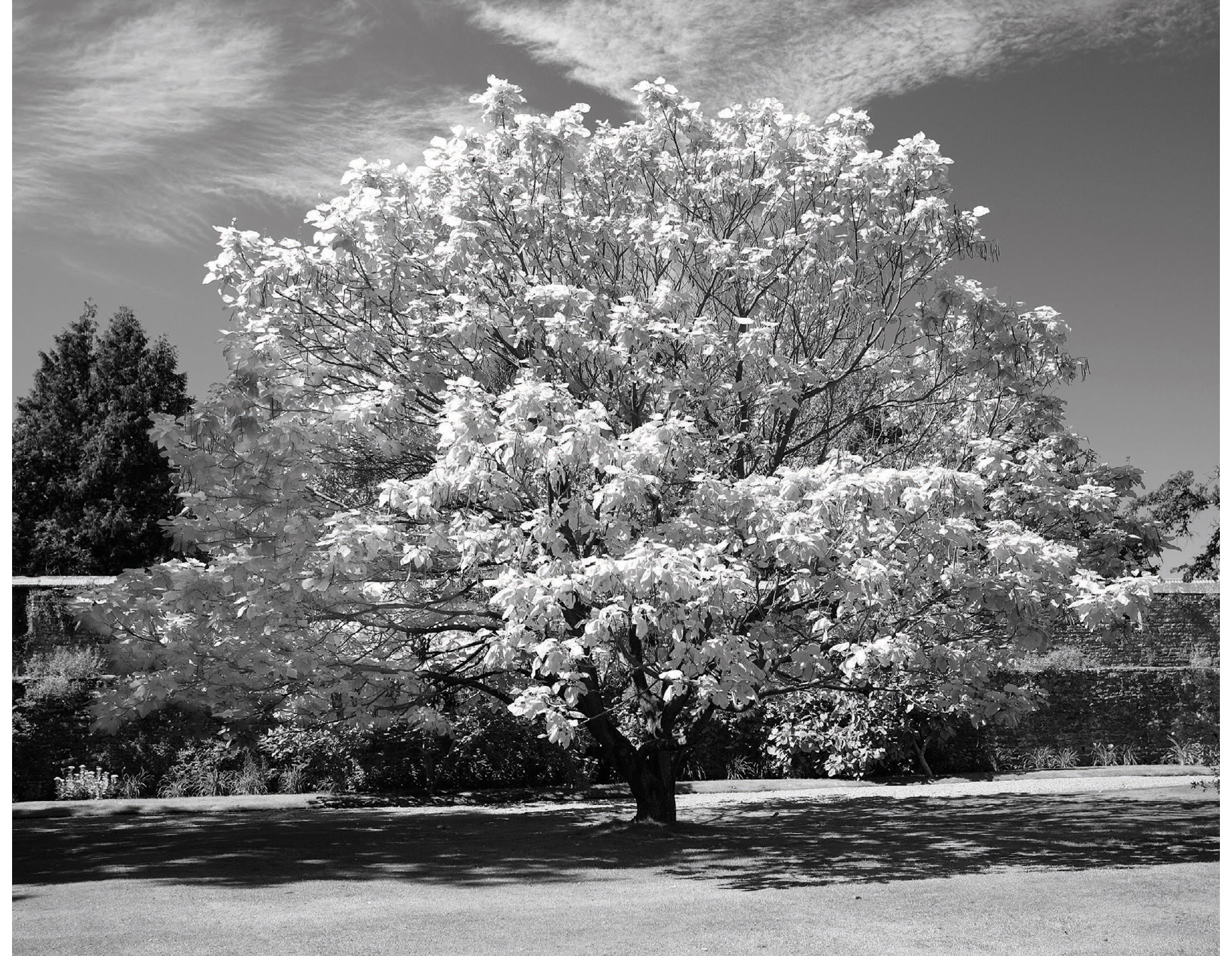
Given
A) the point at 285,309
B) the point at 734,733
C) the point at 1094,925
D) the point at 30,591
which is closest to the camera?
the point at 1094,925

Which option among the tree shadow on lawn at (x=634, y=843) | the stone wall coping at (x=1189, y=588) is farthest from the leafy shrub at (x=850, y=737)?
the stone wall coping at (x=1189, y=588)

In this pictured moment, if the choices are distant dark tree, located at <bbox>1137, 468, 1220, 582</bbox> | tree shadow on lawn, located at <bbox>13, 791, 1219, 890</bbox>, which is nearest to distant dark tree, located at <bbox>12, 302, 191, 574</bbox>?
tree shadow on lawn, located at <bbox>13, 791, 1219, 890</bbox>

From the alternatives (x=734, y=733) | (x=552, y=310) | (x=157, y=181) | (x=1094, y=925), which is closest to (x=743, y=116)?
(x=552, y=310)

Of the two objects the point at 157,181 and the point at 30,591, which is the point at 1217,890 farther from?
the point at 30,591

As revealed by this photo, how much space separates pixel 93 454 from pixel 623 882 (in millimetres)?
21521

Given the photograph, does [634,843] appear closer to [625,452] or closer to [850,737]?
[625,452]

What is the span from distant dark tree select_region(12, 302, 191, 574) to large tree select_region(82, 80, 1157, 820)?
16418 mm

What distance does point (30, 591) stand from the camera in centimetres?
1828

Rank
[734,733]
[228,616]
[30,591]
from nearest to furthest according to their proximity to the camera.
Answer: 1. [228,616]
2. [734,733]
3. [30,591]

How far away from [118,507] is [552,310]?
19561 millimetres

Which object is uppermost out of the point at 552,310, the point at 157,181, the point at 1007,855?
the point at 157,181

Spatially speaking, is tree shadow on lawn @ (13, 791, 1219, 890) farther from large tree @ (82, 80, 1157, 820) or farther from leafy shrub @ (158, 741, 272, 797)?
leafy shrub @ (158, 741, 272, 797)

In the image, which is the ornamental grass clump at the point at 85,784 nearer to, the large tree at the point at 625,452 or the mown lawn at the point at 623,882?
the mown lawn at the point at 623,882

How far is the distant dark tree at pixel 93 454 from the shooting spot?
25.4 m
